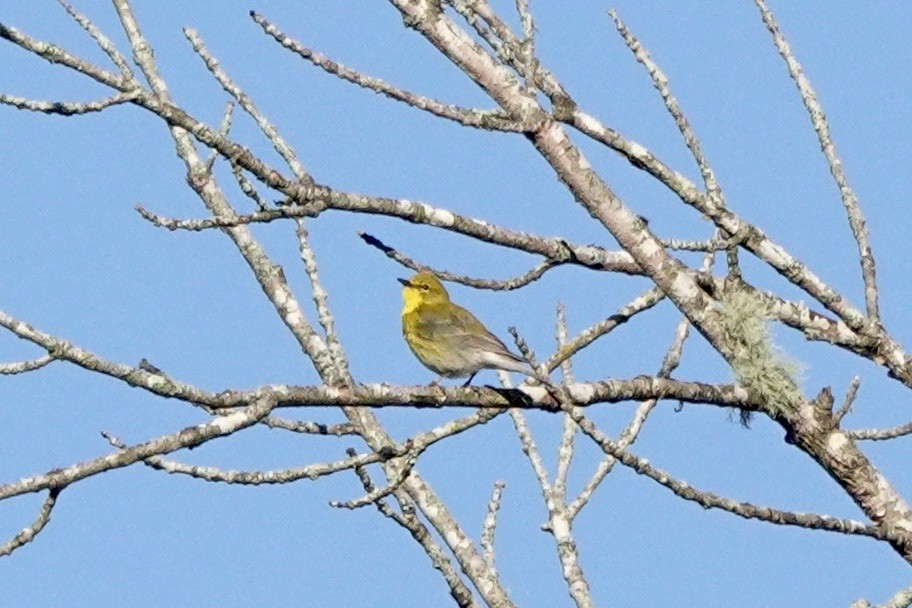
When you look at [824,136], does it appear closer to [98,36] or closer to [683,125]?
[683,125]

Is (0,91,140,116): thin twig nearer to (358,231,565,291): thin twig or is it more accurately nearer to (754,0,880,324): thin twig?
(358,231,565,291): thin twig

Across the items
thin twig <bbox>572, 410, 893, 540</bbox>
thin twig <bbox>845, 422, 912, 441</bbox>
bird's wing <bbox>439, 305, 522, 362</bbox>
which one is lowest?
thin twig <bbox>572, 410, 893, 540</bbox>

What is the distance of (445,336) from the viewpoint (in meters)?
9.72

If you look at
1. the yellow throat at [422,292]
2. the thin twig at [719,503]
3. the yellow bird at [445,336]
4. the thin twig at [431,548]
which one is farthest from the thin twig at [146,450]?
the yellow throat at [422,292]

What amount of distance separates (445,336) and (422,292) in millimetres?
1139

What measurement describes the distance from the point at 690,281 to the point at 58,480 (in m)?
2.19

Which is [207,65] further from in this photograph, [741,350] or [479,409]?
[741,350]

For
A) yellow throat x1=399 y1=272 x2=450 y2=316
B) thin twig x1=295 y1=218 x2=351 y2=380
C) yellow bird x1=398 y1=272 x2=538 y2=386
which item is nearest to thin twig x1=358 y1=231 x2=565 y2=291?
thin twig x1=295 y1=218 x2=351 y2=380

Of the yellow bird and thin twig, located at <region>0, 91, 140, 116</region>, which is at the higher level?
the yellow bird

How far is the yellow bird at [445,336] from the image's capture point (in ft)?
29.3

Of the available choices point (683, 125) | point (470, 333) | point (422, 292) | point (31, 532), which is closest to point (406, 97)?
point (683, 125)

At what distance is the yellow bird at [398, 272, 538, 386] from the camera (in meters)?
8.94

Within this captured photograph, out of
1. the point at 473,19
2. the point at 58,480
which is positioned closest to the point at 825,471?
the point at 473,19

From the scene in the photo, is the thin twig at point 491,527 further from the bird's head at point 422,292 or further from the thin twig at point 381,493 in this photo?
the bird's head at point 422,292
